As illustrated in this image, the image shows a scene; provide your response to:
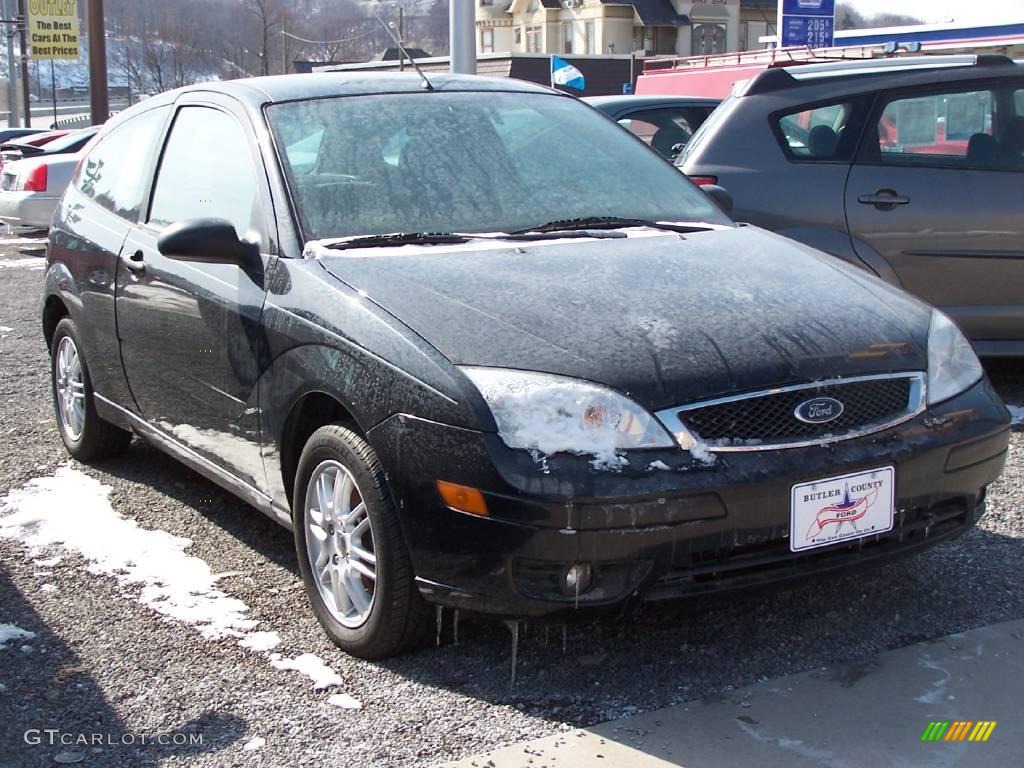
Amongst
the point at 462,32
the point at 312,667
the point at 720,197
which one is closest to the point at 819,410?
the point at 312,667

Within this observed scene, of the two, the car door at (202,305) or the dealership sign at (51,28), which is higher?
the dealership sign at (51,28)

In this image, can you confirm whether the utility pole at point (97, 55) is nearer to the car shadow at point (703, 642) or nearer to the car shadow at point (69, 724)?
the car shadow at point (69, 724)

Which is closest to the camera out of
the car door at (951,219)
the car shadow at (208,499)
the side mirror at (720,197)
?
the car shadow at (208,499)

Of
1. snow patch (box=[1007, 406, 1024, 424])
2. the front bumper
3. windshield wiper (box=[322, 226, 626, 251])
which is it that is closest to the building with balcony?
snow patch (box=[1007, 406, 1024, 424])

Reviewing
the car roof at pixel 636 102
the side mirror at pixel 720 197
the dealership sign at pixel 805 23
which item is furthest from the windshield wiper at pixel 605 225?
the dealership sign at pixel 805 23

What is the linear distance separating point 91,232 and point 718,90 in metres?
18.1

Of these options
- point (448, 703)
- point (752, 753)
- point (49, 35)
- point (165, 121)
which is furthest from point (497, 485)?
point (49, 35)

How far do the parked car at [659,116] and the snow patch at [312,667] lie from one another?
639cm

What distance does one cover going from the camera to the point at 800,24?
24.7m

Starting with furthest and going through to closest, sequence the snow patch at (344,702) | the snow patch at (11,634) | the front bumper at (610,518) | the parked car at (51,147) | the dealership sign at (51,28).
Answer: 1. the dealership sign at (51,28)
2. the parked car at (51,147)
3. the snow patch at (11,634)
4. the snow patch at (344,702)
5. the front bumper at (610,518)

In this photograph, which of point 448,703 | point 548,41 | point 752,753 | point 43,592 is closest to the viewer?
point 752,753

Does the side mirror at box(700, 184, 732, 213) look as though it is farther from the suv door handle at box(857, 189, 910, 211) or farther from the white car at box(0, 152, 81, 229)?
the white car at box(0, 152, 81, 229)

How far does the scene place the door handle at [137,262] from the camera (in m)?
4.45

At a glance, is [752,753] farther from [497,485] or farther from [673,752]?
[497,485]
